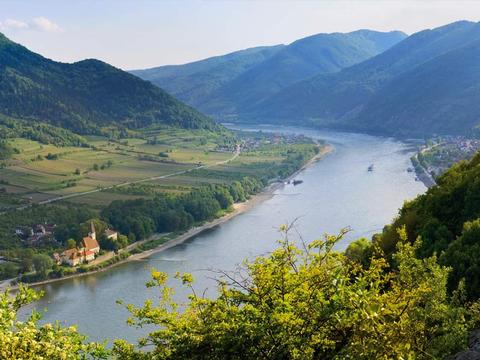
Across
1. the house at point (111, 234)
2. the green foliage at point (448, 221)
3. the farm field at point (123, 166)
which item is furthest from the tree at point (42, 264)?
the green foliage at point (448, 221)

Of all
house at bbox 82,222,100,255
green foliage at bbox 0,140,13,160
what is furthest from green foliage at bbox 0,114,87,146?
house at bbox 82,222,100,255

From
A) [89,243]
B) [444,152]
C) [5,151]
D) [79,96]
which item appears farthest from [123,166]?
[444,152]

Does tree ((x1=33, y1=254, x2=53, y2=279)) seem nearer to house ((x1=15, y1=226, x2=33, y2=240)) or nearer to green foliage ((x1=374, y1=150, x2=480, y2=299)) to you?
house ((x1=15, y1=226, x2=33, y2=240))

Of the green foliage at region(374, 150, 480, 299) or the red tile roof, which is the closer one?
the green foliage at region(374, 150, 480, 299)

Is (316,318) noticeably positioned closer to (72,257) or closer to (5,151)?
(72,257)

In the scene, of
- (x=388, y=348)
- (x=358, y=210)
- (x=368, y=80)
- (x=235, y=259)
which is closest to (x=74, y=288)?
(x=235, y=259)

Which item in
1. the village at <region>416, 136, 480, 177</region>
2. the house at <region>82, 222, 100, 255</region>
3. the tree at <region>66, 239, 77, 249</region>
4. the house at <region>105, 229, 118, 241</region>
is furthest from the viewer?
the village at <region>416, 136, 480, 177</region>

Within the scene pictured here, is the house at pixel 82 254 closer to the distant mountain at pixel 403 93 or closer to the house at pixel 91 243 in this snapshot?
the house at pixel 91 243
